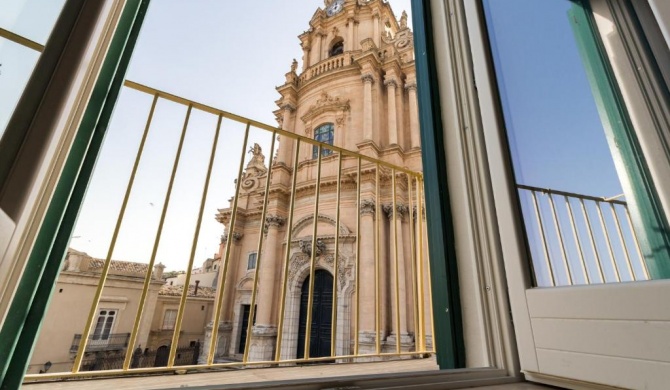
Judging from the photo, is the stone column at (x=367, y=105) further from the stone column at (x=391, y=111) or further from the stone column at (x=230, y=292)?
the stone column at (x=230, y=292)

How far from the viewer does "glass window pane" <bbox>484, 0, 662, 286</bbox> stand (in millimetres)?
831

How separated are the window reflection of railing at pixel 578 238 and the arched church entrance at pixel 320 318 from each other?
19.8 ft

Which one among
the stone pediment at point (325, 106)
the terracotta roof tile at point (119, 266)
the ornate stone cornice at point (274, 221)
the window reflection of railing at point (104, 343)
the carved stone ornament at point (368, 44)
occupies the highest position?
the carved stone ornament at point (368, 44)

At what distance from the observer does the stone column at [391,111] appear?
8.23 metres

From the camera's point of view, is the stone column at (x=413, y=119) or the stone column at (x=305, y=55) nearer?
the stone column at (x=413, y=119)

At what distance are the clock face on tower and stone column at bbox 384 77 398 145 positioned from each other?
495 centimetres

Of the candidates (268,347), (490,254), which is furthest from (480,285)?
(268,347)

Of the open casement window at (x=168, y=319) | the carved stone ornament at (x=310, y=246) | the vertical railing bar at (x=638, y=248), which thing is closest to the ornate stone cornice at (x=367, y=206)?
the carved stone ornament at (x=310, y=246)

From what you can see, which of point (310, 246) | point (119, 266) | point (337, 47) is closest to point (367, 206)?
point (310, 246)

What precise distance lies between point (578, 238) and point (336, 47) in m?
12.2

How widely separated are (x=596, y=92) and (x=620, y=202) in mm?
392

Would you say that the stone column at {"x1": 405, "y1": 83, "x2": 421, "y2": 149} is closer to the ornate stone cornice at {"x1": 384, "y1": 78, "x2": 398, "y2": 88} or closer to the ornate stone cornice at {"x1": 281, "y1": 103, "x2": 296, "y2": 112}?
the ornate stone cornice at {"x1": 384, "y1": 78, "x2": 398, "y2": 88}

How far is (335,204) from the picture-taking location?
769 centimetres

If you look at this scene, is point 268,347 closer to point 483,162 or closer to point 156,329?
point 483,162
